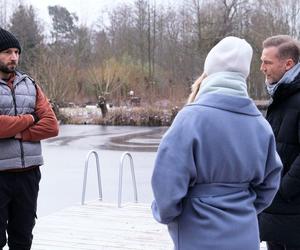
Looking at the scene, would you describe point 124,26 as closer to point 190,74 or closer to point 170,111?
point 190,74

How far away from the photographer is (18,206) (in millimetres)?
3928

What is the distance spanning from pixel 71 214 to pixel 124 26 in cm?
4867

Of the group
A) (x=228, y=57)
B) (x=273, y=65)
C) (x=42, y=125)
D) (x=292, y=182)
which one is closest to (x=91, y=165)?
(x=42, y=125)

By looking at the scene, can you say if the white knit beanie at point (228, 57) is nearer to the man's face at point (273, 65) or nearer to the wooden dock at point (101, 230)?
the man's face at point (273, 65)

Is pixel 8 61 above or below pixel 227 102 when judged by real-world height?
above

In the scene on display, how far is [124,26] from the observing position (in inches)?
2148

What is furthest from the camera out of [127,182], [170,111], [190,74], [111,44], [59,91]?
[111,44]

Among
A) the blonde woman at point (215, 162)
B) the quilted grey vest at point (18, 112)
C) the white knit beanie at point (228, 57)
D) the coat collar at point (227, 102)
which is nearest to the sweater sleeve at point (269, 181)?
the blonde woman at point (215, 162)

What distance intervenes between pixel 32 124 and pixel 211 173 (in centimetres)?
187

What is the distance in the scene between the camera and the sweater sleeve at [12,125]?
3834 millimetres

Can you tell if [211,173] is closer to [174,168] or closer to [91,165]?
[174,168]

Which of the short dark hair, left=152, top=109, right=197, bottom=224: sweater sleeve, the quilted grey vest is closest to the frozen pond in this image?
the quilted grey vest

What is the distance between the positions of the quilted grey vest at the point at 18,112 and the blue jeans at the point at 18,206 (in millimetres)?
85

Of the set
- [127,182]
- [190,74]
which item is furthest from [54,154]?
[190,74]
